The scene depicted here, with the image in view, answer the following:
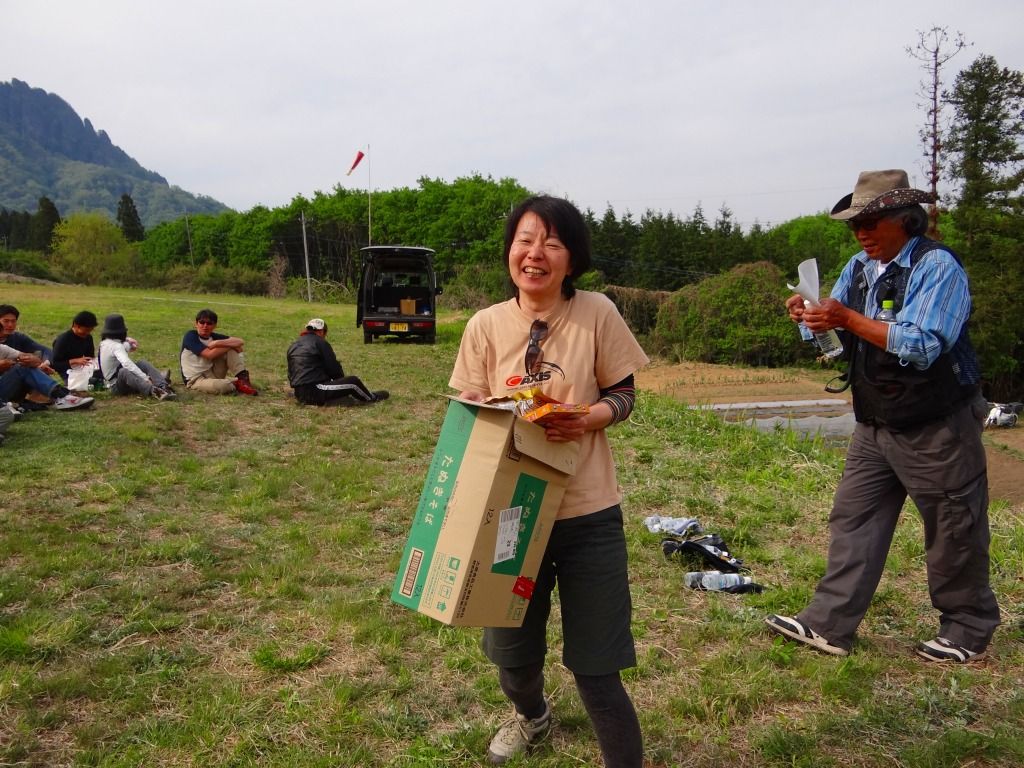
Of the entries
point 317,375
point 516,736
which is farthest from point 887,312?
point 317,375

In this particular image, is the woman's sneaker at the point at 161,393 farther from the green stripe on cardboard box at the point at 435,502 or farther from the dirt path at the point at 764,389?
the dirt path at the point at 764,389

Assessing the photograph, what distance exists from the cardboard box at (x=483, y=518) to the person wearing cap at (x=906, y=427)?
139 cm

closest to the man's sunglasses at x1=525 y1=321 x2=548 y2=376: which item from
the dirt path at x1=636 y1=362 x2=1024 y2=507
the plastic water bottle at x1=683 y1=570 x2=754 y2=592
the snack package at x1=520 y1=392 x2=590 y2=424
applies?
the snack package at x1=520 y1=392 x2=590 y2=424

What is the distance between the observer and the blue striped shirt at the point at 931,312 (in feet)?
8.66

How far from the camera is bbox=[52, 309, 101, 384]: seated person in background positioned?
877 cm

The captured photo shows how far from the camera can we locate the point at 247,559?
163 inches

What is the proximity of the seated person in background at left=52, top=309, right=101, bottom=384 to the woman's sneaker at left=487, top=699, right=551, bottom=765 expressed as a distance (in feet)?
26.8

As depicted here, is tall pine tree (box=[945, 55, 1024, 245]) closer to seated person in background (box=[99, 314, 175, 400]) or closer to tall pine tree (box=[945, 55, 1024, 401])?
tall pine tree (box=[945, 55, 1024, 401])

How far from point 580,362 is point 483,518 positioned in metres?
0.52

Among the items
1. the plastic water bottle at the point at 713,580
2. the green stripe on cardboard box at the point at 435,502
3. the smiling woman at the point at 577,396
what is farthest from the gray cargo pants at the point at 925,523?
the green stripe on cardboard box at the point at 435,502

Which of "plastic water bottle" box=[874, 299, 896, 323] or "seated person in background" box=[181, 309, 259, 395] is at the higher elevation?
"plastic water bottle" box=[874, 299, 896, 323]

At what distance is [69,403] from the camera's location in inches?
310

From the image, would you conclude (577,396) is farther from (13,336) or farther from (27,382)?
(13,336)

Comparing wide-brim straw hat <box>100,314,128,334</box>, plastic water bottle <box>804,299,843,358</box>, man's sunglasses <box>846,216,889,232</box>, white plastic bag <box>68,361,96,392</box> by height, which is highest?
man's sunglasses <box>846,216,889,232</box>
